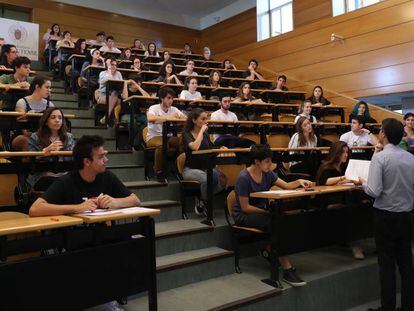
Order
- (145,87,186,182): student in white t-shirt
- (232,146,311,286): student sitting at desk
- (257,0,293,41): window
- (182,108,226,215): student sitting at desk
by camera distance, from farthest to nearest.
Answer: (257,0,293,41): window
(145,87,186,182): student in white t-shirt
(182,108,226,215): student sitting at desk
(232,146,311,286): student sitting at desk

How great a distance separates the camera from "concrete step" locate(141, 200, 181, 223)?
3115mm

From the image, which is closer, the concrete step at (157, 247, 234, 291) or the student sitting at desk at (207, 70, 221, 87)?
the concrete step at (157, 247, 234, 291)

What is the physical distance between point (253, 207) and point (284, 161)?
107cm

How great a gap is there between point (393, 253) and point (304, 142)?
1.73 metres

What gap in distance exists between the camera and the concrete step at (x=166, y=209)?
312 cm

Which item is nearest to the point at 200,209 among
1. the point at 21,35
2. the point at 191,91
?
the point at 191,91

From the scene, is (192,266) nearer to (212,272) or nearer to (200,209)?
(212,272)

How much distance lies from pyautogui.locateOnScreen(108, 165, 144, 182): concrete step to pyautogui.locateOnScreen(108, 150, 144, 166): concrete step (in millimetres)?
146

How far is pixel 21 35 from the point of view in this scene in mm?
7250

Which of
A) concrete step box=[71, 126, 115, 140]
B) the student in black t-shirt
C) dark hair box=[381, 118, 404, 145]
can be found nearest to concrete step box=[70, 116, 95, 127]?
concrete step box=[71, 126, 115, 140]

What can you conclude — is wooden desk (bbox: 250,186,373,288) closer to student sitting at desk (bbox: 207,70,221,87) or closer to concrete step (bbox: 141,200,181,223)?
concrete step (bbox: 141,200,181,223)

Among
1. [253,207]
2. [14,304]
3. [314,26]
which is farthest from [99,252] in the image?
[314,26]

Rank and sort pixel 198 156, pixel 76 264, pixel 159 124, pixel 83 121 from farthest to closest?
pixel 83 121 < pixel 159 124 < pixel 198 156 < pixel 76 264

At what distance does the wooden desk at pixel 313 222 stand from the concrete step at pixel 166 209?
92cm
